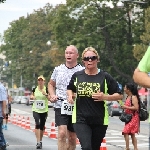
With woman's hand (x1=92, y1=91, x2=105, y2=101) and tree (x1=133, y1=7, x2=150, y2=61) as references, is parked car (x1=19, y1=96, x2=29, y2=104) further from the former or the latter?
woman's hand (x1=92, y1=91, x2=105, y2=101)

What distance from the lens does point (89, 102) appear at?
9.02 m

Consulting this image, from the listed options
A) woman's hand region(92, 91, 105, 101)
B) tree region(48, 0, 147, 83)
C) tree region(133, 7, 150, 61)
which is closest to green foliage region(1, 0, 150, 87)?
tree region(48, 0, 147, 83)

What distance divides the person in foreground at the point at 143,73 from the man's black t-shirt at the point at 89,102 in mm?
3655

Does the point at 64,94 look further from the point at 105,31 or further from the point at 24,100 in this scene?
the point at 24,100

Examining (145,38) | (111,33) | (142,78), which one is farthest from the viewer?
(111,33)

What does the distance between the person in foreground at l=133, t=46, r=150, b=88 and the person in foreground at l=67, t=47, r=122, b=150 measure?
349 cm

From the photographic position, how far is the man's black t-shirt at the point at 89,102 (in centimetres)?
898

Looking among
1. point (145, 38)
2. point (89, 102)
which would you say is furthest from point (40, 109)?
point (145, 38)

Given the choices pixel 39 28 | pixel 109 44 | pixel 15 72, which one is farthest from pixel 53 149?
pixel 15 72

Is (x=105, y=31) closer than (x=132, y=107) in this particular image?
No

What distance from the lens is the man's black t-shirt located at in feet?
29.5

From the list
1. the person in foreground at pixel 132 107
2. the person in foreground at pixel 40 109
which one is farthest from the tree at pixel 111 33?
the person in foreground at pixel 132 107

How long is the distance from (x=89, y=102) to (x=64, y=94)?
2.17m

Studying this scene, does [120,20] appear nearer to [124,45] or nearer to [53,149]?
[124,45]
